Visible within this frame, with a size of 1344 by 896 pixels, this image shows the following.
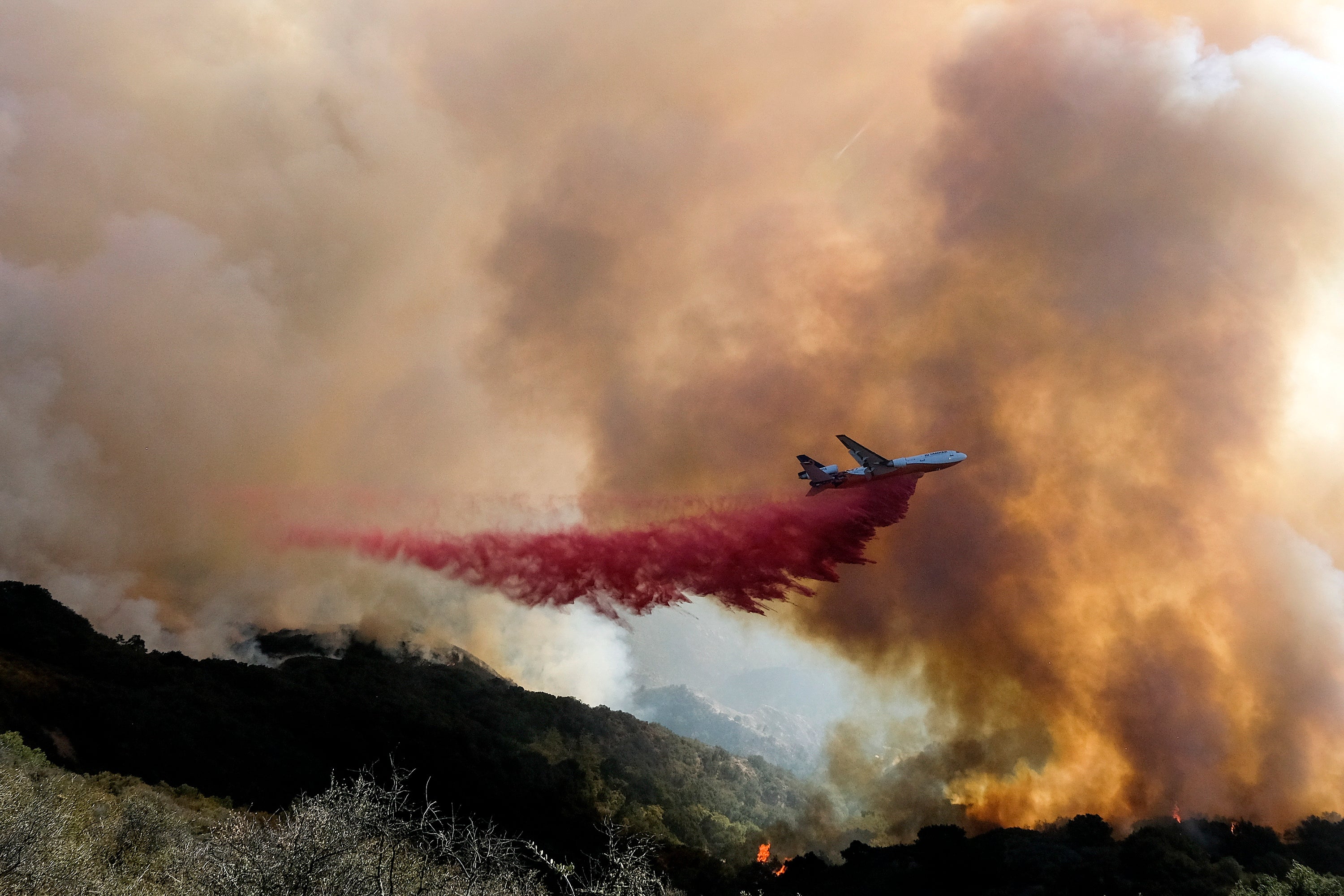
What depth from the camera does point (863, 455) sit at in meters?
79.5

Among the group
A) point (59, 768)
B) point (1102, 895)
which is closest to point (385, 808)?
point (59, 768)

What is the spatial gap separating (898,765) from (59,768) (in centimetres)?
11128

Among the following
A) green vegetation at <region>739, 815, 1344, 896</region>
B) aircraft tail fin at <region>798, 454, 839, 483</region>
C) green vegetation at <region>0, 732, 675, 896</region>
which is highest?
aircraft tail fin at <region>798, 454, 839, 483</region>

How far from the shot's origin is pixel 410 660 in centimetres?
18450

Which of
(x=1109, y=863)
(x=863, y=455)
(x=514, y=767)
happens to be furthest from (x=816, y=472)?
(x=514, y=767)

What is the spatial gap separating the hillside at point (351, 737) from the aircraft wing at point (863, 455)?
2738 inches

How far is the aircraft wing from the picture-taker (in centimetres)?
7919

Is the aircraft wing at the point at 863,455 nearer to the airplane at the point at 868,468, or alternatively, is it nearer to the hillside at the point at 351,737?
the airplane at the point at 868,468

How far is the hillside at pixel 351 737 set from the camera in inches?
4259

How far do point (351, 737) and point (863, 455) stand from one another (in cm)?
11104

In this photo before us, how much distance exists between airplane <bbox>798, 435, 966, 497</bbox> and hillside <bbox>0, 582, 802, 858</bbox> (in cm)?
6507

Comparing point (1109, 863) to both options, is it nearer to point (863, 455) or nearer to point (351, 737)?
point (863, 455)

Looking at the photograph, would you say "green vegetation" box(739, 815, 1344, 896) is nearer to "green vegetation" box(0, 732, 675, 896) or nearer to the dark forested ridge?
the dark forested ridge

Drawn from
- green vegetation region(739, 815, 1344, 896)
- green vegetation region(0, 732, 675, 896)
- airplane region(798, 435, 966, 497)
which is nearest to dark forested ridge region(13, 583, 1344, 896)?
green vegetation region(739, 815, 1344, 896)
